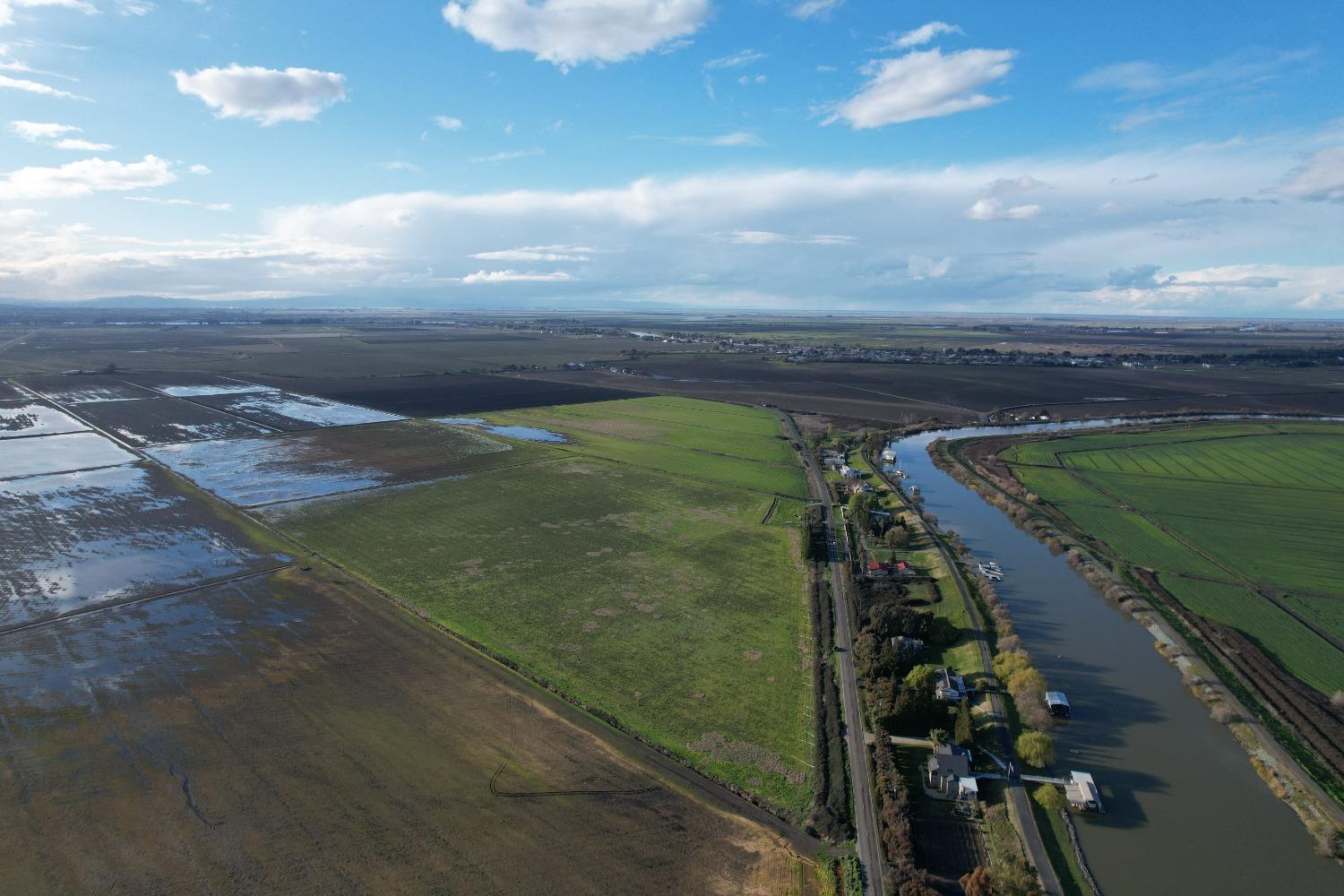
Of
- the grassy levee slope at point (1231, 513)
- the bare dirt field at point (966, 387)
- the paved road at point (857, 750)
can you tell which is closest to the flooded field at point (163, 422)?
the bare dirt field at point (966, 387)

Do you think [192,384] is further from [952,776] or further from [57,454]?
[952,776]

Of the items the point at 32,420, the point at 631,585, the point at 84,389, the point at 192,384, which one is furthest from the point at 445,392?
the point at 631,585

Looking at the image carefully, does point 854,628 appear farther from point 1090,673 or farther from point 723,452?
point 723,452

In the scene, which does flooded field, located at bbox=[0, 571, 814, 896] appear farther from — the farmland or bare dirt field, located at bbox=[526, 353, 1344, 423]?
bare dirt field, located at bbox=[526, 353, 1344, 423]

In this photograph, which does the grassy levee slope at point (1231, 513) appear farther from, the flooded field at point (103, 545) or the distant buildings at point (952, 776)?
the flooded field at point (103, 545)

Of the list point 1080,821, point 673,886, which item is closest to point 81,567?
point 673,886

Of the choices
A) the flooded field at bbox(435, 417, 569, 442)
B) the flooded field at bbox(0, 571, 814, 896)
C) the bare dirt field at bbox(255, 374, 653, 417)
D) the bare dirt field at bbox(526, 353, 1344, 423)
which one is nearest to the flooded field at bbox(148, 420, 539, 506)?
the flooded field at bbox(435, 417, 569, 442)
